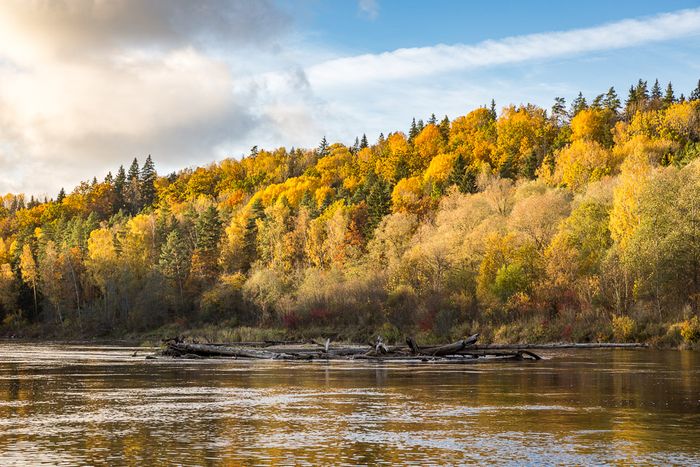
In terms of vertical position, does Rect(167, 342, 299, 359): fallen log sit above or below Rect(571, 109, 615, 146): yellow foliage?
Answer: below

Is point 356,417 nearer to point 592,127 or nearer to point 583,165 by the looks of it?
point 583,165

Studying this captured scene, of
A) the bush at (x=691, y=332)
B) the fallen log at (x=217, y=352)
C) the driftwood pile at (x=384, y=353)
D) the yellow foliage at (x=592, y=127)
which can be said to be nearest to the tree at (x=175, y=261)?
the driftwood pile at (x=384, y=353)

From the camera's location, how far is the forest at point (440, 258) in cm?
7650

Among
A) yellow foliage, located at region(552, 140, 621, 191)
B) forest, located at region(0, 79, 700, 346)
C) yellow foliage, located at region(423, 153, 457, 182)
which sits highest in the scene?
yellow foliage, located at region(423, 153, 457, 182)

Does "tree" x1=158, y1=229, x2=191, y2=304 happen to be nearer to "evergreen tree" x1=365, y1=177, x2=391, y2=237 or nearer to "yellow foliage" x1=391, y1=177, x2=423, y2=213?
"evergreen tree" x1=365, y1=177, x2=391, y2=237

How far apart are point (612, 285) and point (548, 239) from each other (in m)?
15.8

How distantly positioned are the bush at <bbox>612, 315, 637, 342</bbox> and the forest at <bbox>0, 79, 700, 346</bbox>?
4.6 inches

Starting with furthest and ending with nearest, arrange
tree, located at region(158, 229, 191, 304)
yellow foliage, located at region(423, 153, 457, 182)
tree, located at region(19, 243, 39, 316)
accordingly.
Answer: yellow foliage, located at region(423, 153, 457, 182), tree, located at region(19, 243, 39, 316), tree, located at region(158, 229, 191, 304)

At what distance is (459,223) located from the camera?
356ft

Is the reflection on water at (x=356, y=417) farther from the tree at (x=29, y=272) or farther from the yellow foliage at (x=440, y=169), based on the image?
the yellow foliage at (x=440, y=169)

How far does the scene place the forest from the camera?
251ft

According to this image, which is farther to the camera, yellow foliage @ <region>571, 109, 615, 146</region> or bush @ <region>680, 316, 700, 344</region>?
yellow foliage @ <region>571, 109, 615, 146</region>

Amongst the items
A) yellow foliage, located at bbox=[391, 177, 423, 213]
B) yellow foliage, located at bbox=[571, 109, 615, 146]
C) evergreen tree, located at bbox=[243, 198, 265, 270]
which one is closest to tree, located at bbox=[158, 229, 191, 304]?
evergreen tree, located at bbox=[243, 198, 265, 270]

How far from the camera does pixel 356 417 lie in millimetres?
26359
